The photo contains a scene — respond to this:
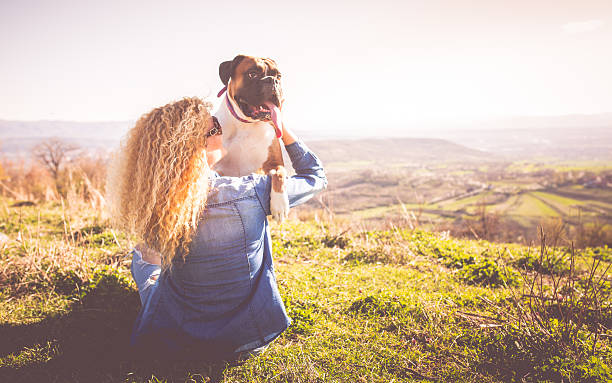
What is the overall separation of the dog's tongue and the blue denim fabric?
0.49 meters

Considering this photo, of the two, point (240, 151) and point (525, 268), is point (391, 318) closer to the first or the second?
point (240, 151)

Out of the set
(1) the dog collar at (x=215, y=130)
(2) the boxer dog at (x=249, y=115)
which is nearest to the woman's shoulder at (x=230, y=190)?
(1) the dog collar at (x=215, y=130)

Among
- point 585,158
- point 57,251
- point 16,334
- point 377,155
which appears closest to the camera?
point 16,334

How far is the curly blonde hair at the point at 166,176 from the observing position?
188cm

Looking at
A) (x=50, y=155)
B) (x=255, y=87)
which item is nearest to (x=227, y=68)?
(x=255, y=87)

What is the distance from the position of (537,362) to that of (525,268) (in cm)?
248

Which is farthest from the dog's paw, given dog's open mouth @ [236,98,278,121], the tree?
the tree

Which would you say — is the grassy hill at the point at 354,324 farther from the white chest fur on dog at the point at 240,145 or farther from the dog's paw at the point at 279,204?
the white chest fur on dog at the point at 240,145

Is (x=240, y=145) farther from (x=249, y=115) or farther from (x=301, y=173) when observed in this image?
(x=301, y=173)

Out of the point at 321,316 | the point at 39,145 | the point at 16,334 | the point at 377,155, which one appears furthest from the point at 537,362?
the point at 377,155

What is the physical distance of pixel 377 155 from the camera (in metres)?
91.2

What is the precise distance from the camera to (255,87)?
2736mm

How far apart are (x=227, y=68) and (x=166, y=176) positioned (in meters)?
1.48

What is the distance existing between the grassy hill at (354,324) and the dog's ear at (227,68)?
83.1 inches
